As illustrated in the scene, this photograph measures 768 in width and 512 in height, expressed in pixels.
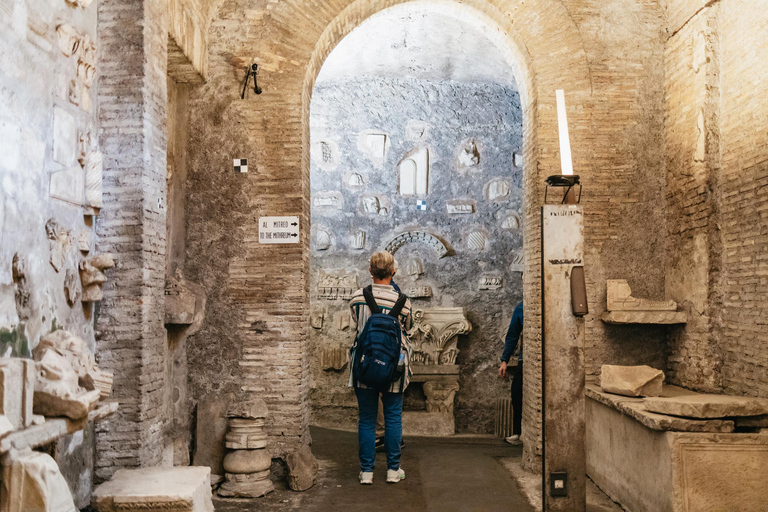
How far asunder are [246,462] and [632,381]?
2.99 m

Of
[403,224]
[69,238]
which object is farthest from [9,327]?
[403,224]

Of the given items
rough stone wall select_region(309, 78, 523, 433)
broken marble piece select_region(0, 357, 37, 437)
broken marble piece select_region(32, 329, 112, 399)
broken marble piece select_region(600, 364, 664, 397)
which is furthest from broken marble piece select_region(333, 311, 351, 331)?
broken marble piece select_region(0, 357, 37, 437)

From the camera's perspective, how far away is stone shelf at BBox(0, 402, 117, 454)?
2394mm

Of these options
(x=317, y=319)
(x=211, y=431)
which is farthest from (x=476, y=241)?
(x=211, y=431)

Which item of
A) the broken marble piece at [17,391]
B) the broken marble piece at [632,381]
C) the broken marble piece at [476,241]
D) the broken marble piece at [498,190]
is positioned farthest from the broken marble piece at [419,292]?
the broken marble piece at [17,391]

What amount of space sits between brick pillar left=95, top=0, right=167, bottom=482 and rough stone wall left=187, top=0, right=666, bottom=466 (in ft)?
4.68

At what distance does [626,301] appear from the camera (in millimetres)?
5559

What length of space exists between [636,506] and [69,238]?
3980 mm

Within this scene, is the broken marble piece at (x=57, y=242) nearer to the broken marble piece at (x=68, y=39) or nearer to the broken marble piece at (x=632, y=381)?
the broken marble piece at (x=68, y=39)

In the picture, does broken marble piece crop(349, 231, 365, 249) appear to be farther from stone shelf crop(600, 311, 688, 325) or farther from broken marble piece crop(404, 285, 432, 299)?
stone shelf crop(600, 311, 688, 325)

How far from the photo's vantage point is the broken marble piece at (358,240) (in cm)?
855

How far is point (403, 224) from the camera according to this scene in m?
8.52

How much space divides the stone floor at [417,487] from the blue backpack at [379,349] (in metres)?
0.85

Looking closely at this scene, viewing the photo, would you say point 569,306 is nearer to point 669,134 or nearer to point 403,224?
point 669,134
